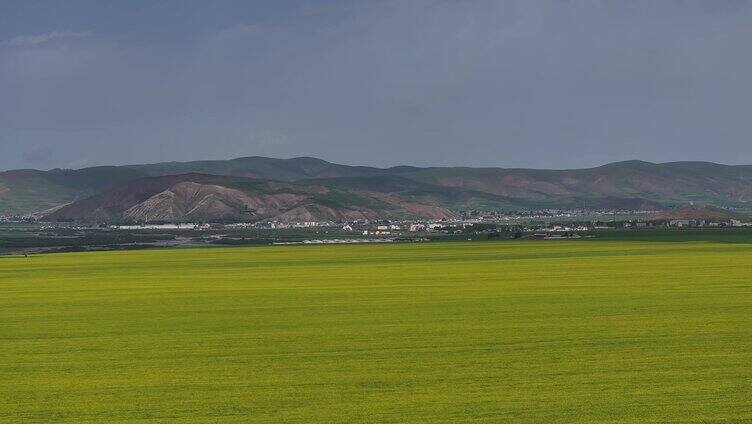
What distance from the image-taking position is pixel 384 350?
2778 centimetres

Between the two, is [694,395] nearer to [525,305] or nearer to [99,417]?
[99,417]

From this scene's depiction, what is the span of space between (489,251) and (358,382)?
69.3 meters

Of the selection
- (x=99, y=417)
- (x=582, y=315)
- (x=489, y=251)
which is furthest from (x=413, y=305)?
(x=489, y=251)

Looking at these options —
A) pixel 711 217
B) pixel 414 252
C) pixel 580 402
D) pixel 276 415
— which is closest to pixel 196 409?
pixel 276 415

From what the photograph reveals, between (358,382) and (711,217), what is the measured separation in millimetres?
180168

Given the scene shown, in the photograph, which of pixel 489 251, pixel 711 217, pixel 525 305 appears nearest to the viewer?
pixel 525 305

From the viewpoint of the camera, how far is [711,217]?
193 metres

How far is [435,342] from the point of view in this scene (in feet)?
95.6

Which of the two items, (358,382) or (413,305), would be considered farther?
(413,305)

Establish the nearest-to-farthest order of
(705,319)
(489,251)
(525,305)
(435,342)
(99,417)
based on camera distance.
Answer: (99,417)
(435,342)
(705,319)
(525,305)
(489,251)

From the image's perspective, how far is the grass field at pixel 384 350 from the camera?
21094 mm

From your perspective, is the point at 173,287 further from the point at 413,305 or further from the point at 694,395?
the point at 694,395

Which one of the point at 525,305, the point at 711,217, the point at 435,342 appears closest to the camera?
the point at 435,342

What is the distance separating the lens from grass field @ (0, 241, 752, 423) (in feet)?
69.2
